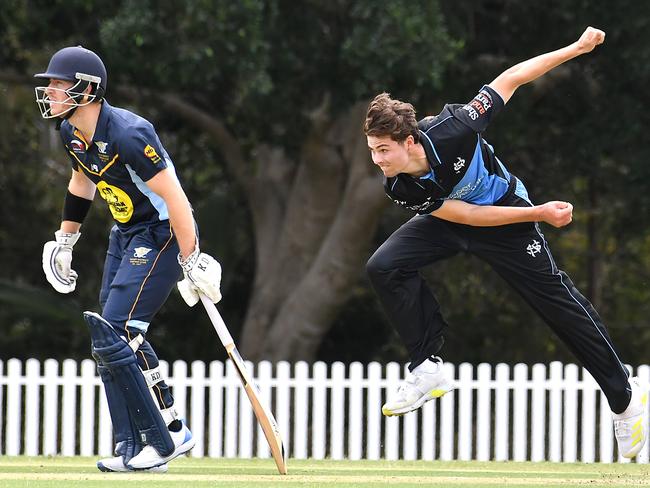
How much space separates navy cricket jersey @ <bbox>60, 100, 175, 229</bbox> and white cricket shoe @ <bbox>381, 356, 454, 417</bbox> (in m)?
1.45

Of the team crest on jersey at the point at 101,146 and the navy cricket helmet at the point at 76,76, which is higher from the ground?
the navy cricket helmet at the point at 76,76

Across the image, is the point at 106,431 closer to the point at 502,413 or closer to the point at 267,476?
the point at 502,413

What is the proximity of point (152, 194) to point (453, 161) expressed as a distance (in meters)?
1.48

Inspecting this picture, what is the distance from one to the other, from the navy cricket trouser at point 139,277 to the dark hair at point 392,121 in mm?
1214

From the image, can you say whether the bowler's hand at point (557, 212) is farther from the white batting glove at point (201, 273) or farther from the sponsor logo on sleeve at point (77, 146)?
the sponsor logo on sleeve at point (77, 146)

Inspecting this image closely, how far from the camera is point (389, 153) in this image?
232 inches

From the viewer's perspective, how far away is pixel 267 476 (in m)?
6.41

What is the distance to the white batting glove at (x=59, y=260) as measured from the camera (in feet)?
22.3

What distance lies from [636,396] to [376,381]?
4563mm

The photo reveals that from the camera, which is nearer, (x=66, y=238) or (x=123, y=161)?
(x=123, y=161)

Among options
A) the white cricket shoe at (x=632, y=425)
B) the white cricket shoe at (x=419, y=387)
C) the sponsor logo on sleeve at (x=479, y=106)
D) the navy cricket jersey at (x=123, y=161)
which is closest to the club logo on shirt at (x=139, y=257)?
the navy cricket jersey at (x=123, y=161)

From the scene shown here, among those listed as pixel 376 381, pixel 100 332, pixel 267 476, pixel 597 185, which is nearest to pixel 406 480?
pixel 267 476

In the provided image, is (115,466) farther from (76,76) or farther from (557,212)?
(557,212)

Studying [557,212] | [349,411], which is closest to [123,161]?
[557,212]
